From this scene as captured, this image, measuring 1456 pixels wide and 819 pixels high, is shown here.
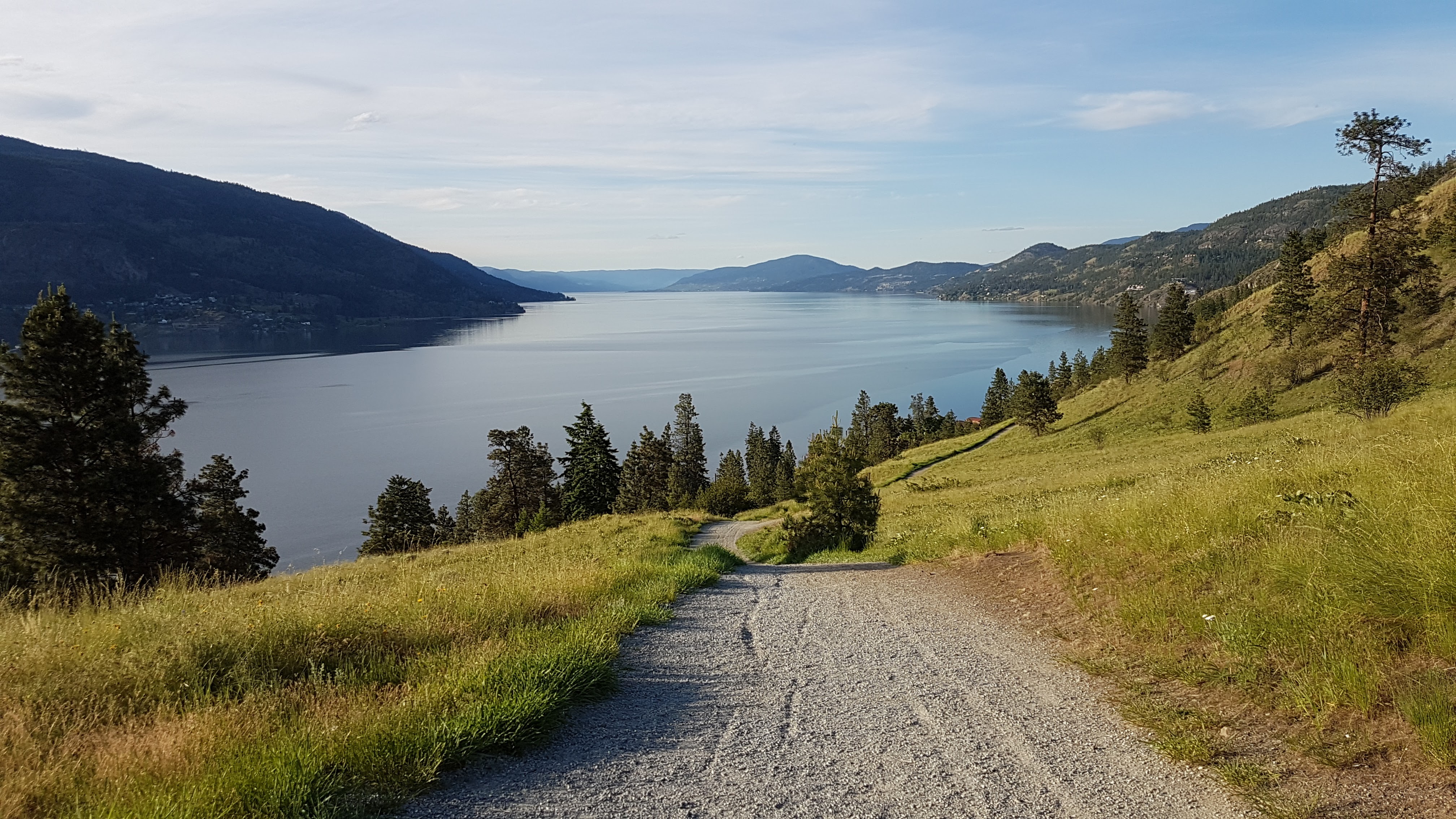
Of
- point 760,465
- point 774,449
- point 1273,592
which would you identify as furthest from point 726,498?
point 1273,592

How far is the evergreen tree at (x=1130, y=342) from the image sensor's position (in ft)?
248

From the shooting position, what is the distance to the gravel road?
413 centimetres

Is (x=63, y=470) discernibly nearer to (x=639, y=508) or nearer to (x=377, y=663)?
(x=377, y=663)

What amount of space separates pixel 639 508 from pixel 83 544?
5029 cm

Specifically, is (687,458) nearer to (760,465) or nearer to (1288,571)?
(760,465)

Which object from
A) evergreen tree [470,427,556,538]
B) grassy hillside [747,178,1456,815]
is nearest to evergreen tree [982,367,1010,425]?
evergreen tree [470,427,556,538]

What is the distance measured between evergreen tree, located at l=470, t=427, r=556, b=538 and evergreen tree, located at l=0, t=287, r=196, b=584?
3216 centimetres

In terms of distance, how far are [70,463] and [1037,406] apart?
63.4 m

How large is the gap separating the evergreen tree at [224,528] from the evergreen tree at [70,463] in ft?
17.0

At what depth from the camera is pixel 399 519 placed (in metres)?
51.8

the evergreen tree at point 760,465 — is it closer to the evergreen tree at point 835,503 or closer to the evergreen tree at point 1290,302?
the evergreen tree at point 1290,302

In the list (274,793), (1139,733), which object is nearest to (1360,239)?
(1139,733)

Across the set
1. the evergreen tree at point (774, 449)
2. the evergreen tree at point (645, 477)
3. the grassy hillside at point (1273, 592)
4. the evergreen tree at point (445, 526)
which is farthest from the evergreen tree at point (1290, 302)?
the evergreen tree at point (445, 526)

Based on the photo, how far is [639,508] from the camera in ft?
232
